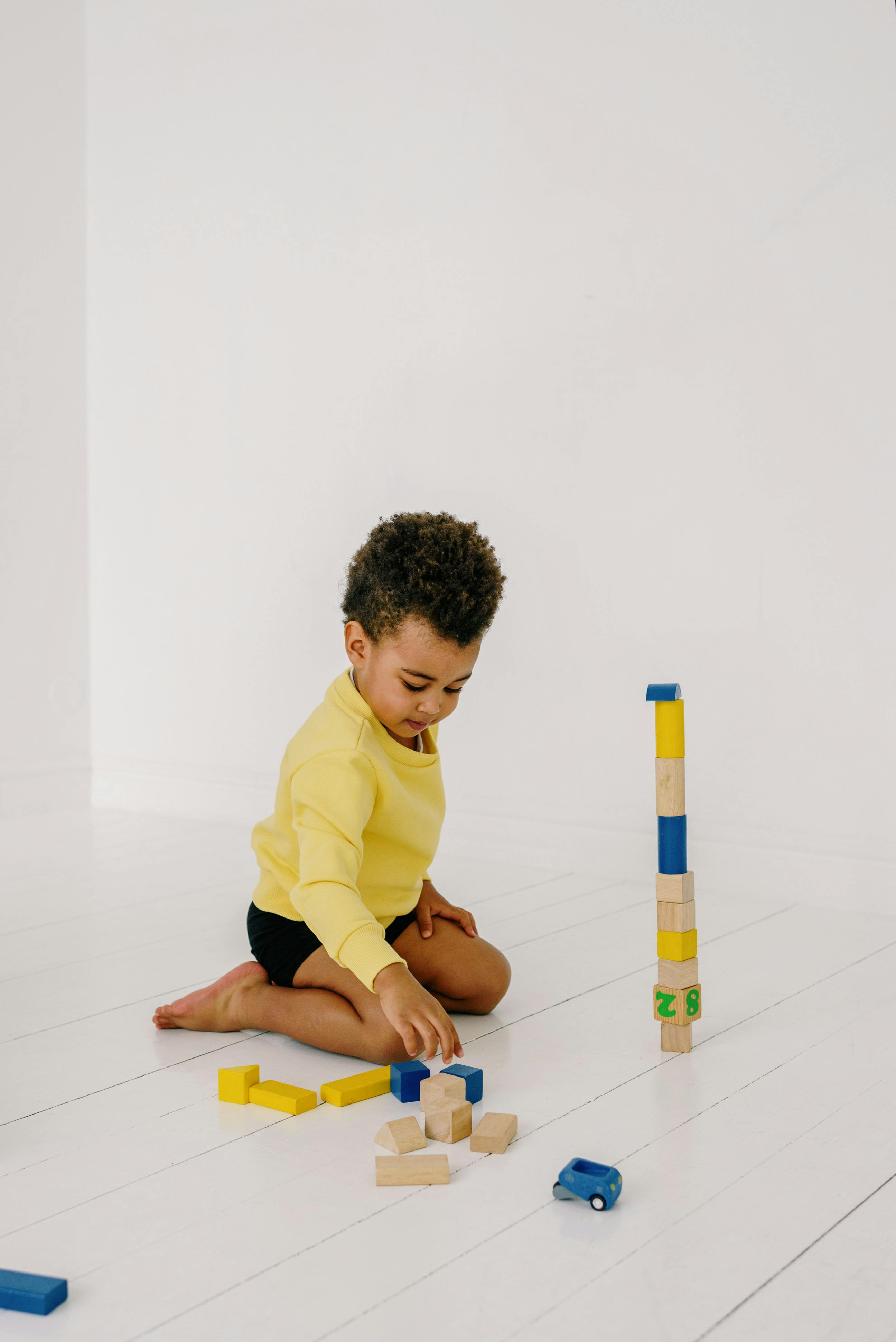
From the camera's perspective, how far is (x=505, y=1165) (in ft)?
3.30

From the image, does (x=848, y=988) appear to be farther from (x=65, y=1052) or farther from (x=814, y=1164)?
(x=65, y=1052)

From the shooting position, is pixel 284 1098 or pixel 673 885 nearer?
pixel 284 1098

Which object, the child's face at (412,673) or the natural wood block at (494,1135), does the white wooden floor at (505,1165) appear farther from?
the child's face at (412,673)

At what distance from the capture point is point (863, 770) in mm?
1876

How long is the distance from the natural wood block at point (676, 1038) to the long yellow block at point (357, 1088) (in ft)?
0.97

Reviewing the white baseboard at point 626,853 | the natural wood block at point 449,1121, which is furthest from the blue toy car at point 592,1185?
the white baseboard at point 626,853

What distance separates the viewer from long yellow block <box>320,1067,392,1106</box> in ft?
3.74

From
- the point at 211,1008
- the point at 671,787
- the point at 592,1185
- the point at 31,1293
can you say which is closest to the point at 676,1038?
the point at 671,787

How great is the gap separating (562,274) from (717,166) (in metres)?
0.31

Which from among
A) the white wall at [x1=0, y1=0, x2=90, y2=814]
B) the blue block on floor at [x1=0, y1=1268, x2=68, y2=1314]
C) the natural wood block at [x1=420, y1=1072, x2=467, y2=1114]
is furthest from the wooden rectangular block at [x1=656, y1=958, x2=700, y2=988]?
the white wall at [x1=0, y1=0, x2=90, y2=814]

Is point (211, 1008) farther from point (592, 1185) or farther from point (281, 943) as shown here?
point (592, 1185)

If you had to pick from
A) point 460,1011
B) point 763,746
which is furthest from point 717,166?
point 460,1011

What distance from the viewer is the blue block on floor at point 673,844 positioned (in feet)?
4.03

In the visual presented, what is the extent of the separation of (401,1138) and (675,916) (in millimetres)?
370
